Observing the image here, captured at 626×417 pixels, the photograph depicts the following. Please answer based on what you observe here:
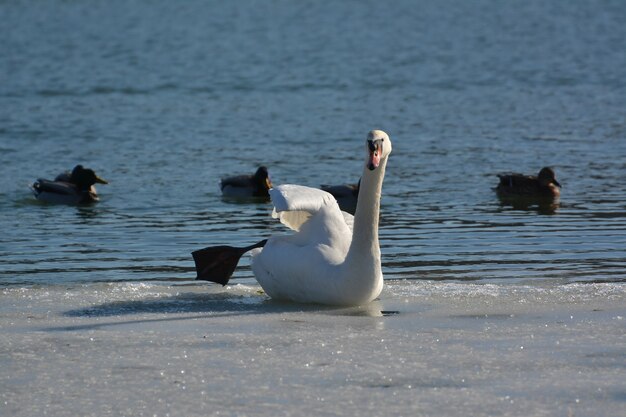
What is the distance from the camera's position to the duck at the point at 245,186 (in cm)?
1368

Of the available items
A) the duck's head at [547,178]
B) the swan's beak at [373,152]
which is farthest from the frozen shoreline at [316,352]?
the duck's head at [547,178]

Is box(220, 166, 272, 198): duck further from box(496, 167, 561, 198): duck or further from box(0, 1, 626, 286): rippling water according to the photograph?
box(496, 167, 561, 198): duck

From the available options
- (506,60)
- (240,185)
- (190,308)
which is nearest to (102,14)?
(506,60)

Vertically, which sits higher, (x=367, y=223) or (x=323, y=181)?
(x=367, y=223)

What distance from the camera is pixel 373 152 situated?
24.8 ft

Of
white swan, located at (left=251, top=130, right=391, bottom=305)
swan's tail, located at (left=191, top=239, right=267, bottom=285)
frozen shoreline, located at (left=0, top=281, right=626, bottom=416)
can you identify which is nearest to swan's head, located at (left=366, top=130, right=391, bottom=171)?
white swan, located at (left=251, top=130, right=391, bottom=305)

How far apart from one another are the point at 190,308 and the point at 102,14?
41.4 m

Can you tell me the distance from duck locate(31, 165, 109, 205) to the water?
0.56ft

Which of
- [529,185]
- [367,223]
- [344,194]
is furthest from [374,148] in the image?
[529,185]

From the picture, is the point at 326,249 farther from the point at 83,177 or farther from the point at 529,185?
the point at 83,177

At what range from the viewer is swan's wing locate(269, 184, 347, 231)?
7781 mm

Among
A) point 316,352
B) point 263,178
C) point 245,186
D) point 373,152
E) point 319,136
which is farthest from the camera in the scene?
point 319,136

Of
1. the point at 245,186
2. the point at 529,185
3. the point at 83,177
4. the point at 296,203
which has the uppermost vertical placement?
the point at 296,203

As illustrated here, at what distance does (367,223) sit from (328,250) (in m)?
0.30
